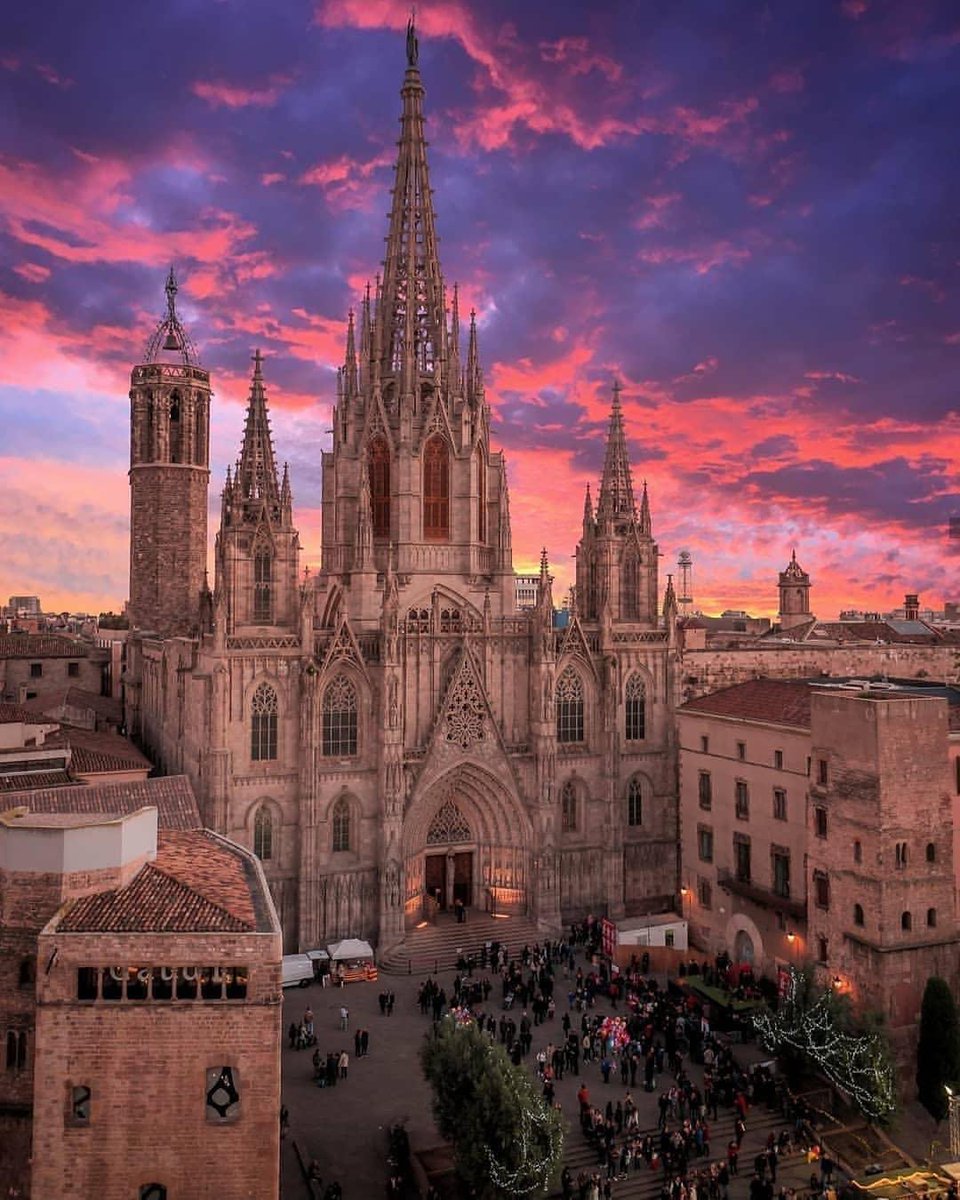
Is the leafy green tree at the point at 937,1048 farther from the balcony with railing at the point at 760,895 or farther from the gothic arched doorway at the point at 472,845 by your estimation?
the gothic arched doorway at the point at 472,845

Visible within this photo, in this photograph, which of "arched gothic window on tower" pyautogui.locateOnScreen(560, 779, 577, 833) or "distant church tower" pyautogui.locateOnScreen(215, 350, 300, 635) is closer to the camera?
"distant church tower" pyautogui.locateOnScreen(215, 350, 300, 635)

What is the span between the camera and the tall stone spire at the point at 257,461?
4388cm

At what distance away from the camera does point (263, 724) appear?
40.8 meters

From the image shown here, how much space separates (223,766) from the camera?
39.4 meters

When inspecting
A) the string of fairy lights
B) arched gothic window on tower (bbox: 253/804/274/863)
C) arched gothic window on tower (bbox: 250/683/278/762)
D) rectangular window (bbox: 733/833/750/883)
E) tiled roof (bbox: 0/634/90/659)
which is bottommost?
the string of fairy lights

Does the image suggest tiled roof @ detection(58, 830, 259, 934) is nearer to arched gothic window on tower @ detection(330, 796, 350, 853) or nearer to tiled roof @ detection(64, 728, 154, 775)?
tiled roof @ detection(64, 728, 154, 775)

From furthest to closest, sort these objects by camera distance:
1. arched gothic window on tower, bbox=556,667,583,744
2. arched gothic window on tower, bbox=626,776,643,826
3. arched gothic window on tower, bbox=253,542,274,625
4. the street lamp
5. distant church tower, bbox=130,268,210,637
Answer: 1. distant church tower, bbox=130,268,210,637
2. arched gothic window on tower, bbox=626,776,643,826
3. arched gothic window on tower, bbox=556,667,583,744
4. arched gothic window on tower, bbox=253,542,274,625
5. the street lamp

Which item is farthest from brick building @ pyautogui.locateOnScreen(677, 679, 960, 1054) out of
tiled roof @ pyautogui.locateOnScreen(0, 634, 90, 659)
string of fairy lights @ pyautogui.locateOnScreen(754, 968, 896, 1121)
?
tiled roof @ pyautogui.locateOnScreen(0, 634, 90, 659)

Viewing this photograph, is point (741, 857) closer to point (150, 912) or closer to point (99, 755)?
point (99, 755)

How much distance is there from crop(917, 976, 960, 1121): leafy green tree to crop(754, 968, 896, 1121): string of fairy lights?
210cm

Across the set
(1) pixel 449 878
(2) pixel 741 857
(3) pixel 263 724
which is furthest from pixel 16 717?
(2) pixel 741 857

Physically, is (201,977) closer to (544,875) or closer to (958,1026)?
(958,1026)

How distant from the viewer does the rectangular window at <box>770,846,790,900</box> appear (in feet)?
125

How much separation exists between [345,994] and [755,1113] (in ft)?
50.4
